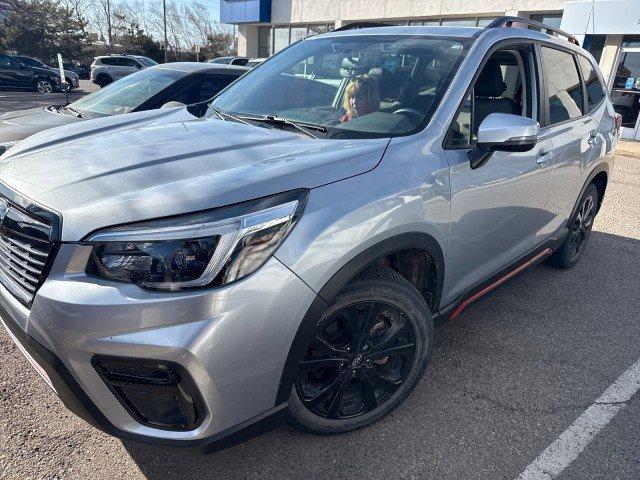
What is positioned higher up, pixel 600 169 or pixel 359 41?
pixel 359 41

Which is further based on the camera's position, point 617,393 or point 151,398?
point 617,393

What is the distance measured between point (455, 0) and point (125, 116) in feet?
59.8

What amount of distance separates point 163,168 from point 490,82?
2011 millimetres

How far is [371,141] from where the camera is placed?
218 centimetres

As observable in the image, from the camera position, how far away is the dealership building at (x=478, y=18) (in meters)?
13.5

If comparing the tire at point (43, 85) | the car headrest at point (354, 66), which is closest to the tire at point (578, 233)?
the car headrest at point (354, 66)

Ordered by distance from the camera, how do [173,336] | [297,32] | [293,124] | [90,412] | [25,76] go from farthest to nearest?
[297,32] < [25,76] < [293,124] < [90,412] < [173,336]

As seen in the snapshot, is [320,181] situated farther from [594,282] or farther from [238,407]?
[594,282]

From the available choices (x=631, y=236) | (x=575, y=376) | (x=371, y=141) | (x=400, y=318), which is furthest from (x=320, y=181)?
(x=631, y=236)

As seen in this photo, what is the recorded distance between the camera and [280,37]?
27.1 m

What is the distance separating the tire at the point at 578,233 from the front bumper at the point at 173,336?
3.28 m

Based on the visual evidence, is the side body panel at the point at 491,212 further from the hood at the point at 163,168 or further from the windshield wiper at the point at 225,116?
the windshield wiper at the point at 225,116

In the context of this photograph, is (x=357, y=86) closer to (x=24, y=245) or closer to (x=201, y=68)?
(x=24, y=245)

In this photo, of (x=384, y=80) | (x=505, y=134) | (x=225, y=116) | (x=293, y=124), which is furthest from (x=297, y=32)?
(x=505, y=134)
